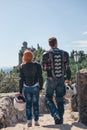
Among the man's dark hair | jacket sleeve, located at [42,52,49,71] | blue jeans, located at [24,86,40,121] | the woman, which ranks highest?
the man's dark hair

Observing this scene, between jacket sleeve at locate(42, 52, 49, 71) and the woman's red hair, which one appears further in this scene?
jacket sleeve at locate(42, 52, 49, 71)

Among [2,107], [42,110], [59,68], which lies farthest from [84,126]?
[42,110]

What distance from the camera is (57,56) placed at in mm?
7160

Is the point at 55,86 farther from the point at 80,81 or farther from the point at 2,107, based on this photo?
the point at 2,107

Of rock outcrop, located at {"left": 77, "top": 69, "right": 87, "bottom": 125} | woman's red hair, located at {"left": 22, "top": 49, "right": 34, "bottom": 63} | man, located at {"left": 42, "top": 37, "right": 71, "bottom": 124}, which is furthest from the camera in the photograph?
rock outcrop, located at {"left": 77, "top": 69, "right": 87, "bottom": 125}

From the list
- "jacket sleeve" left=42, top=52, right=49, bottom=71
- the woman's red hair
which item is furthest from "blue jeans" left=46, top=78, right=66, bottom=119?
the woman's red hair

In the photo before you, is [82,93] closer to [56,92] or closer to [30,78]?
[56,92]

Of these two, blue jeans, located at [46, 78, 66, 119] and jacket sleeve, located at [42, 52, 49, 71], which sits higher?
jacket sleeve, located at [42, 52, 49, 71]

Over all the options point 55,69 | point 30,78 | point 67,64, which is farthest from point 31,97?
point 67,64

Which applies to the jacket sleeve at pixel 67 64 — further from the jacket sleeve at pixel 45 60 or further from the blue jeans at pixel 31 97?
the blue jeans at pixel 31 97

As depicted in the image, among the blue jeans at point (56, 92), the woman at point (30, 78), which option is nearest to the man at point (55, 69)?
the blue jeans at point (56, 92)

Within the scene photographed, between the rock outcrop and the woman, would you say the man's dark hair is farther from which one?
the rock outcrop

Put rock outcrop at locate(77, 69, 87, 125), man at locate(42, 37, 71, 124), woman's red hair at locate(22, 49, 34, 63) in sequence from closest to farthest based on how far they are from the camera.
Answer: woman's red hair at locate(22, 49, 34, 63), man at locate(42, 37, 71, 124), rock outcrop at locate(77, 69, 87, 125)

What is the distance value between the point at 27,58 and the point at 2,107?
2.78 meters
